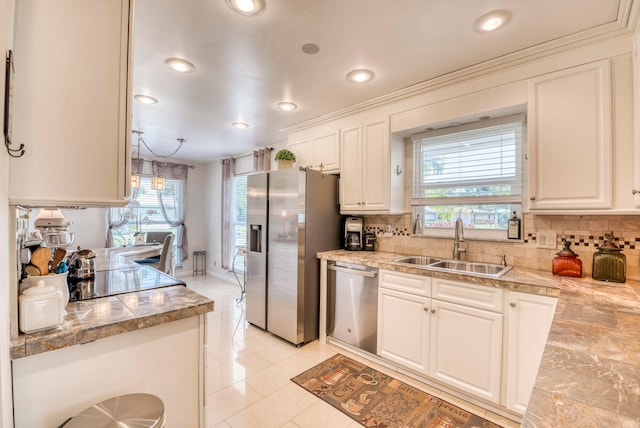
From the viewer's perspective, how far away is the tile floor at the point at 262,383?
188cm

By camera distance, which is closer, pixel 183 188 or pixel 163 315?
pixel 163 315

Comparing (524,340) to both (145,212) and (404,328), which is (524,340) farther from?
(145,212)

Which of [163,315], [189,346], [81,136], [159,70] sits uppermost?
[159,70]

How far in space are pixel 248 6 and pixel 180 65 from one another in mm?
938

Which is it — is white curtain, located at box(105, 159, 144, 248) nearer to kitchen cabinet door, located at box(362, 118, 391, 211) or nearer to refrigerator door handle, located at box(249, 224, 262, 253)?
refrigerator door handle, located at box(249, 224, 262, 253)

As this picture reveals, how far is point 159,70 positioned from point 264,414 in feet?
8.83

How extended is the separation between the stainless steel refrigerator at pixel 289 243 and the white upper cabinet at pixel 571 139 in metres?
1.81

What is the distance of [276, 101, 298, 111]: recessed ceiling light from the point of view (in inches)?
115

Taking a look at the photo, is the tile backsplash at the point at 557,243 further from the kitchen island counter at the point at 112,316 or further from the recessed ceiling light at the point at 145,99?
the recessed ceiling light at the point at 145,99

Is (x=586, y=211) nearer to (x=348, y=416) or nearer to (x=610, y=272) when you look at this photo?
(x=610, y=272)

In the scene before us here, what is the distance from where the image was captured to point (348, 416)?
75.1 inches

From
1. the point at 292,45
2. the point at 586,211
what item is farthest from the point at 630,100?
the point at 292,45

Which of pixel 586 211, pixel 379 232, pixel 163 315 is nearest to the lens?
pixel 163 315

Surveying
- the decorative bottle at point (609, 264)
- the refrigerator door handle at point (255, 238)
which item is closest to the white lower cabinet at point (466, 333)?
the decorative bottle at point (609, 264)
